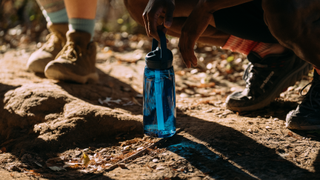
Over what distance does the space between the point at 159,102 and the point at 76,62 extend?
1242 mm

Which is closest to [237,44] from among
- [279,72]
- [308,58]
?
[279,72]

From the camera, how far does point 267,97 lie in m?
2.12

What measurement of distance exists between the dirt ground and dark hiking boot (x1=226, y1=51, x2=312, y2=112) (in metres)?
0.09

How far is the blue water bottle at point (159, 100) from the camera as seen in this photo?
158cm

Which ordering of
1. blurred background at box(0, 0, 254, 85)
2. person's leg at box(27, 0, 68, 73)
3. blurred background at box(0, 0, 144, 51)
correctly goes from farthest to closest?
blurred background at box(0, 0, 144, 51) < blurred background at box(0, 0, 254, 85) < person's leg at box(27, 0, 68, 73)

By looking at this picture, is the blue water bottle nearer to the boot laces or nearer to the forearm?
the forearm

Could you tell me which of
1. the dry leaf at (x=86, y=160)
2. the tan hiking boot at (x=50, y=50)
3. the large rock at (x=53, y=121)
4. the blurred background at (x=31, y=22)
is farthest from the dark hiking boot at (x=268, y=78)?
the blurred background at (x=31, y=22)

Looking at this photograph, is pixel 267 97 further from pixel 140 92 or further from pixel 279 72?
pixel 140 92

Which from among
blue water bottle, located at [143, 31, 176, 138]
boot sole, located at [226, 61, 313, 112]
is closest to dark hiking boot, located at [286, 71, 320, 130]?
boot sole, located at [226, 61, 313, 112]

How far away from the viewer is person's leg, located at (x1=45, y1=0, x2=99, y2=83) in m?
2.50

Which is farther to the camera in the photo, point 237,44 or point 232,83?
point 232,83

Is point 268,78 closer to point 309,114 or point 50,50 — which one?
point 309,114

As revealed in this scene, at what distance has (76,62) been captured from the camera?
100 inches

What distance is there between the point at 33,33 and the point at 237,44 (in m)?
4.70
